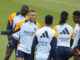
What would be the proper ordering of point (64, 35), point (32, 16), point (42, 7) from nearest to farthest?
point (64, 35) → point (32, 16) → point (42, 7)

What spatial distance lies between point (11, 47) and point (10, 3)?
49.4 feet

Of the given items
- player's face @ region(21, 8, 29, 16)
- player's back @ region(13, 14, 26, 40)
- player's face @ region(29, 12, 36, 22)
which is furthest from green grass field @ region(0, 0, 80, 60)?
player's face @ region(29, 12, 36, 22)

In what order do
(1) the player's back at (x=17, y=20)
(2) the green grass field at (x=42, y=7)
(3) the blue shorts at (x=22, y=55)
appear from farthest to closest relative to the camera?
(2) the green grass field at (x=42, y=7) → (1) the player's back at (x=17, y=20) → (3) the blue shorts at (x=22, y=55)

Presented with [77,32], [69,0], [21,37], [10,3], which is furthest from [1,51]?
[69,0]

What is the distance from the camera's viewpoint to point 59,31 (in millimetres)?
10109

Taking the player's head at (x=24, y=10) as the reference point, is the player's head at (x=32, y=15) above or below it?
below

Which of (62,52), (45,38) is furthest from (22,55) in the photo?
(45,38)

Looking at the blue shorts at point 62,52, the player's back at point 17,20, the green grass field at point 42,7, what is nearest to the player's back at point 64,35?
the blue shorts at point 62,52

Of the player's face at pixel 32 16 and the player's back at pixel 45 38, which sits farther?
the player's face at pixel 32 16

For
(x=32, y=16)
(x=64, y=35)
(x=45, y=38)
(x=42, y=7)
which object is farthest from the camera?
(x=42, y=7)

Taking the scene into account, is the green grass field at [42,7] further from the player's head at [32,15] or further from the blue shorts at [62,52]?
the blue shorts at [62,52]

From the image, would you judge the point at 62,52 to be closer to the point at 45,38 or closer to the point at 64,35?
the point at 64,35

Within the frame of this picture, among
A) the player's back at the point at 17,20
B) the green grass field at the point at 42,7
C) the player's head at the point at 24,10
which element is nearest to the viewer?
the player's head at the point at 24,10

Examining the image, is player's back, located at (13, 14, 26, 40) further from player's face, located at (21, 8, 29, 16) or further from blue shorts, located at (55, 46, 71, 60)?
blue shorts, located at (55, 46, 71, 60)
